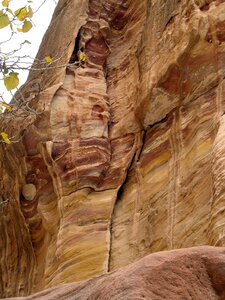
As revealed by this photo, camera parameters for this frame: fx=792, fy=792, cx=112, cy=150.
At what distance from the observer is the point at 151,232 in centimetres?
1062

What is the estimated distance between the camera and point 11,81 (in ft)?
24.6

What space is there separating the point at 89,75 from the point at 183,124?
3.00 metres

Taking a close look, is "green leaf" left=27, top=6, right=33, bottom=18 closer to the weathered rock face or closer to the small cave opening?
the weathered rock face

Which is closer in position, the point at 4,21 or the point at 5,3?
the point at 4,21

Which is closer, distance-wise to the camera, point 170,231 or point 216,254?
point 216,254

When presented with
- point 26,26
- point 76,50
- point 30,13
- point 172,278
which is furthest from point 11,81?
point 76,50

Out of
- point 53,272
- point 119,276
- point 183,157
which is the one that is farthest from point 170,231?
point 119,276

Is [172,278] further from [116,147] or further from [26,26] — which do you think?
[116,147]

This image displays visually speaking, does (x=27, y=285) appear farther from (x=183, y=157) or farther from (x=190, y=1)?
(x=190, y=1)

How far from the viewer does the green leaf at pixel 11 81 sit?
749 centimetres

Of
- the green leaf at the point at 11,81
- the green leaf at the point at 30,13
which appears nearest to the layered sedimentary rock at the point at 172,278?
the green leaf at the point at 11,81

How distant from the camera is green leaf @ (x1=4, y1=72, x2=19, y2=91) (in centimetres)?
749

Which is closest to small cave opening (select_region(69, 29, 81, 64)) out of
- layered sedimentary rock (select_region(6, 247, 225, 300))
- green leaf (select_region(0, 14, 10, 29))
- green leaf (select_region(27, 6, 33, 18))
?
green leaf (select_region(27, 6, 33, 18))

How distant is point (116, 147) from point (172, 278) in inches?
266
